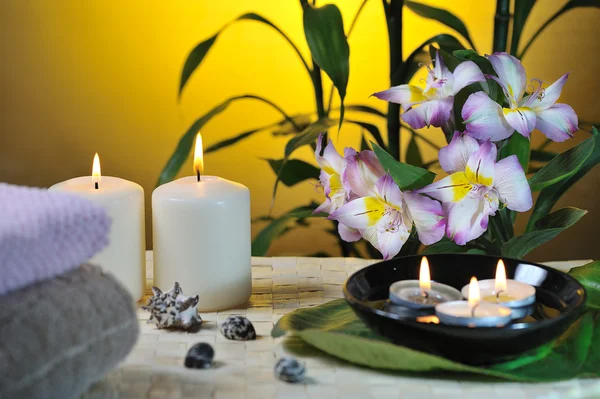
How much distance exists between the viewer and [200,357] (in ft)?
1.82

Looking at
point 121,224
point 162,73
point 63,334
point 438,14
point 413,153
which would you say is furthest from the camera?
point 162,73

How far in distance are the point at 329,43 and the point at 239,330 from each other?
408 millimetres

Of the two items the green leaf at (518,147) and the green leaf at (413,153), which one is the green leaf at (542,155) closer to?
the green leaf at (413,153)

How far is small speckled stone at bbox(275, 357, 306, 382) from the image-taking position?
1.75 feet

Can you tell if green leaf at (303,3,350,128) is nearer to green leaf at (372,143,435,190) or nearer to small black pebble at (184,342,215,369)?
green leaf at (372,143,435,190)

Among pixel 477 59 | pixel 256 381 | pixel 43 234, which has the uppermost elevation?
pixel 477 59

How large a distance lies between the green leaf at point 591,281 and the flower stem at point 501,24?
466 millimetres

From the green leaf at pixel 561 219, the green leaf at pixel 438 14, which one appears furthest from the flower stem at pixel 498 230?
the green leaf at pixel 438 14

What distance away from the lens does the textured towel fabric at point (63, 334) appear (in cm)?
44

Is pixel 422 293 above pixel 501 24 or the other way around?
the other way around

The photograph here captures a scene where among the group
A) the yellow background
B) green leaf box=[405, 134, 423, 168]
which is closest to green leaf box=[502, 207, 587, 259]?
green leaf box=[405, 134, 423, 168]

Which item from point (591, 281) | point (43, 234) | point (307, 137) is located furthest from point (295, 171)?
point (43, 234)

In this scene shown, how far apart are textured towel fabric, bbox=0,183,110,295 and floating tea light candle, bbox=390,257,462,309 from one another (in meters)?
0.20

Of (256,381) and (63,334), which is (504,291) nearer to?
(256,381)
